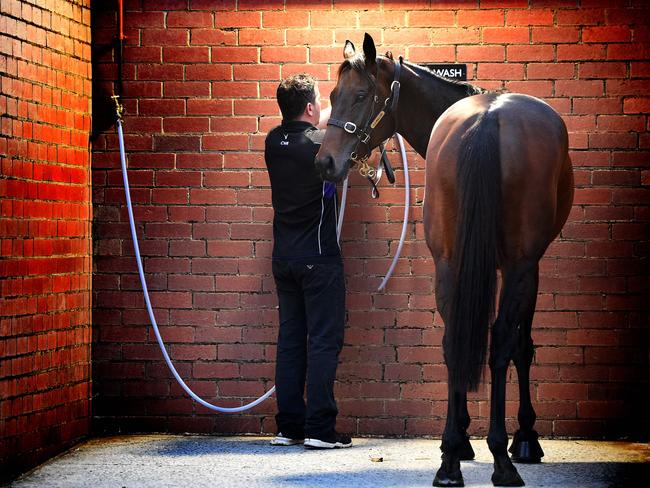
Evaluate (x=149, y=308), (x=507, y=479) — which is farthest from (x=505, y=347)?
(x=149, y=308)

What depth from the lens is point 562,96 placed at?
5.42 meters

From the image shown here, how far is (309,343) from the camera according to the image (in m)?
5.13

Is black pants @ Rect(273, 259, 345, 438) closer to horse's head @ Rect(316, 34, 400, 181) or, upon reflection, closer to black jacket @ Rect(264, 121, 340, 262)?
black jacket @ Rect(264, 121, 340, 262)

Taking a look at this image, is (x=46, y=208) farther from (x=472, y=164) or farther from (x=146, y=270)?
(x=472, y=164)

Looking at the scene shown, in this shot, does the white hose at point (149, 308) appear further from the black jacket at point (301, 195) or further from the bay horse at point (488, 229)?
the bay horse at point (488, 229)

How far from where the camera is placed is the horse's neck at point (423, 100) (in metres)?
4.85

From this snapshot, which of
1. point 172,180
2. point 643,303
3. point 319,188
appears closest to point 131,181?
point 172,180

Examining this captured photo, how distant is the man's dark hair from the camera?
5.07 m

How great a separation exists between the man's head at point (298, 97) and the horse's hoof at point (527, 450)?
77.2 inches

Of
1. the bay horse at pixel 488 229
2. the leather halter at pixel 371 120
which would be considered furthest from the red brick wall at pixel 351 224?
the bay horse at pixel 488 229

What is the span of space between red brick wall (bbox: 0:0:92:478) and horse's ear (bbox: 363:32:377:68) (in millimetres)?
1589

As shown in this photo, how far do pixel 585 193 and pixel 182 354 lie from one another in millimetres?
2417

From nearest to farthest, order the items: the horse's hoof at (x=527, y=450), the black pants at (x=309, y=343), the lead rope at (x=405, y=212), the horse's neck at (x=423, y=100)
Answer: the horse's hoof at (x=527, y=450)
the horse's neck at (x=423, y=100)
the black pants at (x=309, y=343)
the lead rope at (x=405, y=212)

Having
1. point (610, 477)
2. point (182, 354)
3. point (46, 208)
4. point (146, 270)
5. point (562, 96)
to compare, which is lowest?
point (610, 477)
